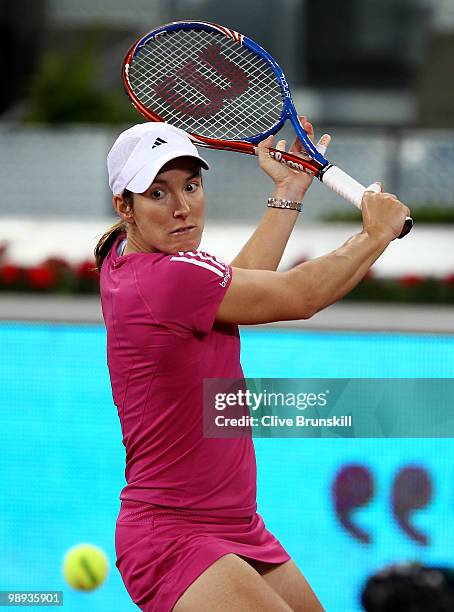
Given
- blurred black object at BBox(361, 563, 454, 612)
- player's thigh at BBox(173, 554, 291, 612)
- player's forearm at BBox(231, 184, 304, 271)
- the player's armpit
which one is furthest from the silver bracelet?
blurred black object at BBox(361, 563, 454, 612)

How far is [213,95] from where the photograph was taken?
2.99 meters

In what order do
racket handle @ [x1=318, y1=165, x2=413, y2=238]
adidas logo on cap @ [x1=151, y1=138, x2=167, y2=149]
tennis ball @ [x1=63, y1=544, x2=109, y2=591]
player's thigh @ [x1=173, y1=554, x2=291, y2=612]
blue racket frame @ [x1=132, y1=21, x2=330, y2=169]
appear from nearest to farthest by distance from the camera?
player's thigh @ [x1=173, y1=554, x2=291, y2=612]
adidas logo on cap @ [x1=151, y1=138, x2=167, y2=149]
racket handle @ [x1=318, y1=165, x2=413, y2=238]
blue racket frame @ [x1=132, y1=21, x2=330, y2=169]
tennis ball @ [x1=63, y1=544, x2=109, y2=591]

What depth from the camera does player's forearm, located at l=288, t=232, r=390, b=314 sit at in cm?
232

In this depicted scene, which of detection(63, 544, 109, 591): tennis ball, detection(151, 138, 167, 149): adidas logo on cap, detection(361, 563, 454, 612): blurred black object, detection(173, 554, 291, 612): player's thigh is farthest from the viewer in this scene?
detection(63, 544, 109, 591): tennis ball

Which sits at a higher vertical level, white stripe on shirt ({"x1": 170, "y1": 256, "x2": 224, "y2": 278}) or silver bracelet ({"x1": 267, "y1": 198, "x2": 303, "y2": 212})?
silver bracelet ({"x1": 267, "y1": 198, "x2": 303, "y2": 212})

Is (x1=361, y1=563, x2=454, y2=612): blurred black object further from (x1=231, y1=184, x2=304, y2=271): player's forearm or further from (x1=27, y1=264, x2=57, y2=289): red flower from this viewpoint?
(x1=27, y1=264, x2=57, y2=289): red flower

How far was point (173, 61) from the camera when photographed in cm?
299

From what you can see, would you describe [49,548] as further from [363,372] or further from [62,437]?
[363,372]

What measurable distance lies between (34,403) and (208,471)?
1.14m

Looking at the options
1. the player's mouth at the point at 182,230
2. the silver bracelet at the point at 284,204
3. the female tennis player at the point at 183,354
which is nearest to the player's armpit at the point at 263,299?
the female tennis player at the point at 183,354

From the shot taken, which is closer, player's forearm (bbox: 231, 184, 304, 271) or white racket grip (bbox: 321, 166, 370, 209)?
white racket grip (bbox: 321, 166, 370, 209)

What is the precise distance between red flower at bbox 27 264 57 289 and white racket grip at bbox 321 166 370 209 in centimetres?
320

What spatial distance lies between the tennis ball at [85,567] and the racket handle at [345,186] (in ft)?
4.68

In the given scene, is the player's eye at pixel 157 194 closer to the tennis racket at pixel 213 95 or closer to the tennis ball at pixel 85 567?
the tennis racket at pixel 213 95
